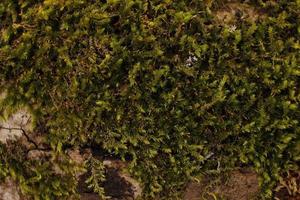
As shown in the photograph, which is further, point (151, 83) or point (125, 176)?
point (125, 176)

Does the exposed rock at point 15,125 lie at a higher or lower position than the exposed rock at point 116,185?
higher

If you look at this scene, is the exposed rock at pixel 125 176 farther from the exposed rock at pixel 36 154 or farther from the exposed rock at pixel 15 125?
the exposed rock at pixel 15 125

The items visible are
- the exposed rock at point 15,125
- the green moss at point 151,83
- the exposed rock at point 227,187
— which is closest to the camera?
the green moss at point 151,83

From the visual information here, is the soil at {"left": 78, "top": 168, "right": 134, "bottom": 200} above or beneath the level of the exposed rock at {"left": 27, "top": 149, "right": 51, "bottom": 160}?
beneath

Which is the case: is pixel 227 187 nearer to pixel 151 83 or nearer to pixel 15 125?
pixel 151 83

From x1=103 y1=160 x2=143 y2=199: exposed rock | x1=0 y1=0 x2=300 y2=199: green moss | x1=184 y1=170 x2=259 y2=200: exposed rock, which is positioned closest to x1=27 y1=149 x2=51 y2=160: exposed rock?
x1=0 y1=0 x2=300 y2=199: green moss

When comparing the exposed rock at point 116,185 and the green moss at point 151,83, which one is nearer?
the green moss at point 151,83

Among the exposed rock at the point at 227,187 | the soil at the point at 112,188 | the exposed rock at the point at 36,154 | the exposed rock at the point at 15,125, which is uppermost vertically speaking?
the exposed rock at the point at 15,125

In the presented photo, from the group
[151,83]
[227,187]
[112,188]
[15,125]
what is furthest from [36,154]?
[227,187]

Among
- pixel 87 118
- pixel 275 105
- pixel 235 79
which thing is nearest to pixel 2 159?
pixel 87 118

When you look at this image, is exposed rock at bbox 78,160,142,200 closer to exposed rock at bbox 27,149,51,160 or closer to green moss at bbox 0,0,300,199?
green moss at bbox 0,0,300,199

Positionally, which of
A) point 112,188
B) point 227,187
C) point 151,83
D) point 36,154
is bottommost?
point 227,187

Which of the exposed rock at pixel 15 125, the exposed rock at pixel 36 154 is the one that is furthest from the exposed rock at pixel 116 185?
the exposed rock at pixel 15 125

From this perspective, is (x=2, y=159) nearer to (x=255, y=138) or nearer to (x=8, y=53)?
(x=8, y=53)
